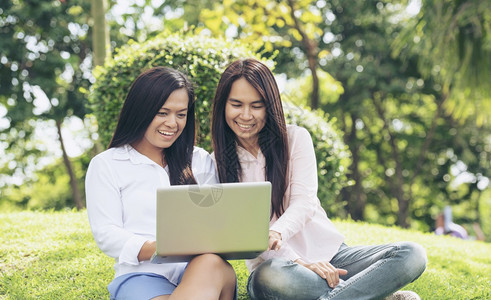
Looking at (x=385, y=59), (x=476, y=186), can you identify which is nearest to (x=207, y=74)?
(x=385, y=59)

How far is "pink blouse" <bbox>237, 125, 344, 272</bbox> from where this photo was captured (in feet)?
8.85

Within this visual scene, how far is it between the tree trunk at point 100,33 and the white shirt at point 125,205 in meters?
4.22

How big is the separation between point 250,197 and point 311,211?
2.19ft

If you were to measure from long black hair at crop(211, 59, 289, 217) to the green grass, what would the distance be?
91 centimetres

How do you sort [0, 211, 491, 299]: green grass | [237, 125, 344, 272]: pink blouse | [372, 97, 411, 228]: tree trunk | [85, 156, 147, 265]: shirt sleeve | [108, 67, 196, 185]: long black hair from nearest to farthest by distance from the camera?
[85, 156, 147, 265]: shirt sleeve → [108, 67, 196, 185]: long black hair → [237, 125, 344, 272]: pink blouse → [0, 211, 491, 299]: green grass → [372, 97, 411, 228]: tree trunk

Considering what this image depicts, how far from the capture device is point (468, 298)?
358cm

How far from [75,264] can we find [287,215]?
6.14 feet

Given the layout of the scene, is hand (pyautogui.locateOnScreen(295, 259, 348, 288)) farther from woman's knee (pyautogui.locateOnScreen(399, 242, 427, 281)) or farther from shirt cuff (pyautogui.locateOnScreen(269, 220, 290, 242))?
woman's knee (pyautogui.locateOnScreen(399, 242, 427, 281))

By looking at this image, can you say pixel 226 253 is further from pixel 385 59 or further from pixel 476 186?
pixel 476 186

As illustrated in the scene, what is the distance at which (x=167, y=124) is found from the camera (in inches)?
102

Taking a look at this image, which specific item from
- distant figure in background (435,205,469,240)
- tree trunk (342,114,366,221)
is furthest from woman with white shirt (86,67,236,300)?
tree trunk (342,114,366,221)

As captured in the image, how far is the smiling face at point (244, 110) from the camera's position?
9.02 feet

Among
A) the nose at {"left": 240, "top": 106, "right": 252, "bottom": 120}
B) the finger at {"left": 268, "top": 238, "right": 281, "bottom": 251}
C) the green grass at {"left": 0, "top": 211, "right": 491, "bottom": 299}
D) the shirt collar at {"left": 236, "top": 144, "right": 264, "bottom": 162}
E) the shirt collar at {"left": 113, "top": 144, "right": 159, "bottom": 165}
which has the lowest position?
the green grass at {"left": 0, "top": 211, "right": 491, "bottom": 299}

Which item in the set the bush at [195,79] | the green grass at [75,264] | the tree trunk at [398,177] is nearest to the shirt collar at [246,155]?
the green grass at [75,264]
